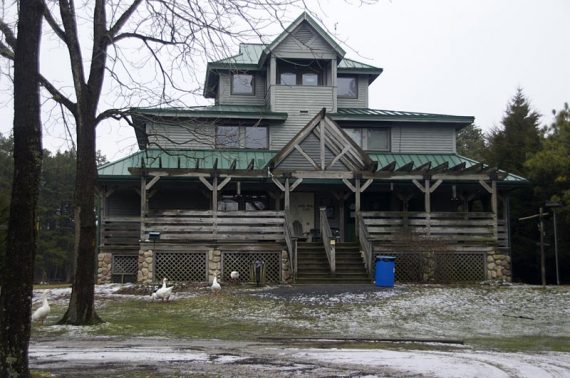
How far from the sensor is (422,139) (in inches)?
1062

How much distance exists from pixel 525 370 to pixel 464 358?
3.44 ft

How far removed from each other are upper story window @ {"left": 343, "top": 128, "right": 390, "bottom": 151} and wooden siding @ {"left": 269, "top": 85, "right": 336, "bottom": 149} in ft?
4.84

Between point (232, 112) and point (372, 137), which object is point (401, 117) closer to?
point (372, 137)

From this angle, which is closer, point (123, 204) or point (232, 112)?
point (123, 204)

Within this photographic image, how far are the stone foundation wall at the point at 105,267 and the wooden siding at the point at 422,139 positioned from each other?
1273 cm

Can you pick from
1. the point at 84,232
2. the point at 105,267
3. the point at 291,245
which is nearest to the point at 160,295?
the point at 84,232

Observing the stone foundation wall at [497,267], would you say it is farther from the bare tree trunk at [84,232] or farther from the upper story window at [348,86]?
the bare tree trunk at [84,232]

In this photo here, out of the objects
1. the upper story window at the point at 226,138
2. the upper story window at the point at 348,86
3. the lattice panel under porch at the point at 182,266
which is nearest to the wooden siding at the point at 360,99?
the upper story window at the point at 348,86

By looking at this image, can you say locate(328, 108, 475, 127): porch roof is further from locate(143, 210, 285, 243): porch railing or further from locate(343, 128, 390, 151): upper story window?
locate(143, 210, 285, 243): porch railing

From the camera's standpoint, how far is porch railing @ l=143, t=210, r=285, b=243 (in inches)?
844

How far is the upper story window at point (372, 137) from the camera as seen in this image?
26.9 m

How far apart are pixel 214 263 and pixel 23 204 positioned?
15.2 meters

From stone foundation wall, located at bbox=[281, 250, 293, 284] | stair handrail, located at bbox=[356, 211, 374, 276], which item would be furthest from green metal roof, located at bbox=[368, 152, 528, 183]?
stone foundation wall, located at bbox=[281, 250, 293, 284]

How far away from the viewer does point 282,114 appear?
84.3 feet
